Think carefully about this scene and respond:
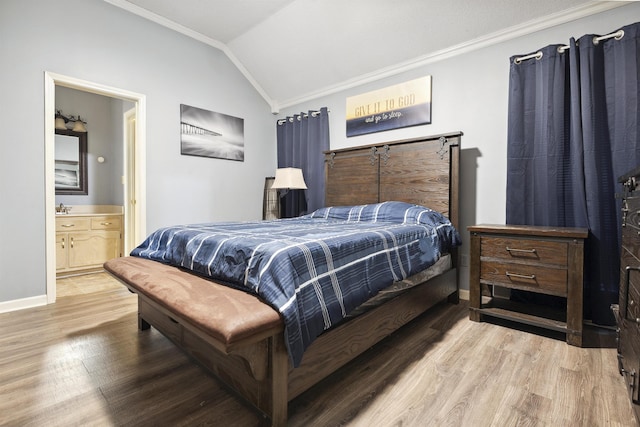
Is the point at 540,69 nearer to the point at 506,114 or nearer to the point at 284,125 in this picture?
the point at 506,114

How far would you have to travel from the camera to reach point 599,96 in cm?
207

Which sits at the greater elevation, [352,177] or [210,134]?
[210,134]

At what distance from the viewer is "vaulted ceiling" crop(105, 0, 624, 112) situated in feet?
7.96

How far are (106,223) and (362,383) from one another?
395 centimetres

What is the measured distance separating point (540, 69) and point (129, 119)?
180 inches

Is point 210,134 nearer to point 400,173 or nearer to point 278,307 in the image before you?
point 400,173

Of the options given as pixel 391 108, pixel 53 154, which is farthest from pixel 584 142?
pixel 53 154

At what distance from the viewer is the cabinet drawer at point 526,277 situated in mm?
1875

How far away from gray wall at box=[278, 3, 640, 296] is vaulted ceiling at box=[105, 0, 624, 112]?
101 mm

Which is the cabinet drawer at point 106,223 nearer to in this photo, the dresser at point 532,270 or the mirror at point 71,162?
the mirror at point 71,162

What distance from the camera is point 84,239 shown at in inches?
146

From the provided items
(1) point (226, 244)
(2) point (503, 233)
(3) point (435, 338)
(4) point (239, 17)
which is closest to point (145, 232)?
(1) point (226, 244)

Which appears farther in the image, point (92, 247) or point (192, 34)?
point (92, 247)

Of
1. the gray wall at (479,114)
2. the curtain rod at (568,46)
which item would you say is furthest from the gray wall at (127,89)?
the curtain rod at (568,46)
